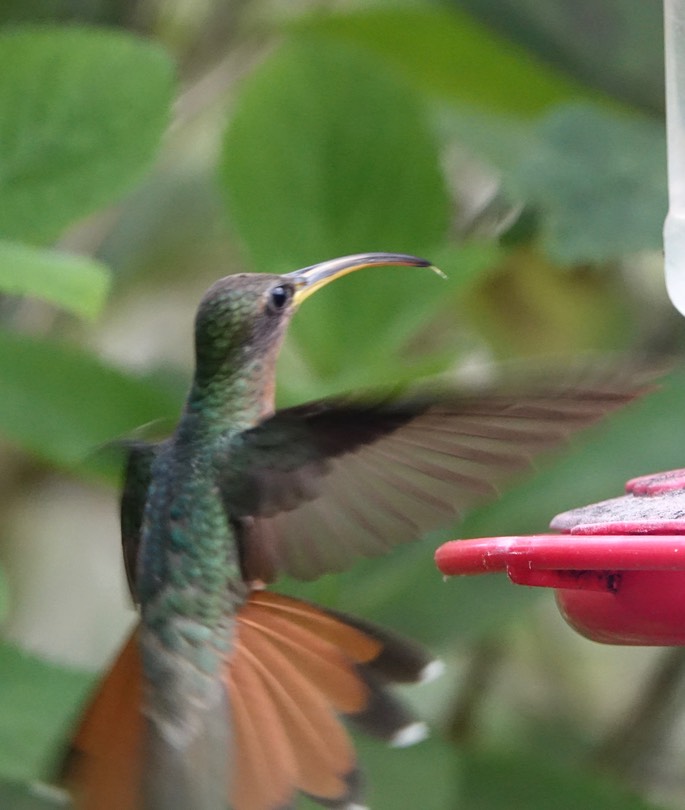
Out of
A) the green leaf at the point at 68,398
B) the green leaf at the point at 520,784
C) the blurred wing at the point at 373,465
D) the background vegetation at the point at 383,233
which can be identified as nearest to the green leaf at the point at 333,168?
the background vegetation at the point at 383,233

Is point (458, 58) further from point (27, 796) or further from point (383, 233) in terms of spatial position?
point (27, 796)

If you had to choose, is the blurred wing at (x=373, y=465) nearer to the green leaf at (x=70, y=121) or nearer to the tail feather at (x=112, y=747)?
the tail feather at (x=112, y=747)

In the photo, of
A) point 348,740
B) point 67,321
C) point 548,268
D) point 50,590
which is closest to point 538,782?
point 348,740

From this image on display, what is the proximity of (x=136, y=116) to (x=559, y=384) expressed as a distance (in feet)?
2.37

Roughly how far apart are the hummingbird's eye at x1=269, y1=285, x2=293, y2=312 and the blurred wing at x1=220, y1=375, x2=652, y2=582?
0.14 meters

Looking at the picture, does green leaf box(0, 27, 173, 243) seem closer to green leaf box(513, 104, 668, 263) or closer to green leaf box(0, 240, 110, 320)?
green leaf box(0, 240, 110, 320)

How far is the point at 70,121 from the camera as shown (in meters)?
1.48

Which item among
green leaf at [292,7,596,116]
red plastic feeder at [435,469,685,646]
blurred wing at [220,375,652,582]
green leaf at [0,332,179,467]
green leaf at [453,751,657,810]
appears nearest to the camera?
red plastic feeder at [435,469,685,646]

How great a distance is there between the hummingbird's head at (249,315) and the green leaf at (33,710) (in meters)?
0.37

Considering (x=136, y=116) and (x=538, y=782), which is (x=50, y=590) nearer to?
(x=538, y=782)

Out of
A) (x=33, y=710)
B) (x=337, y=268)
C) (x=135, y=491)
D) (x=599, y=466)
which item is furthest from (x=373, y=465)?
(x=599, y=466)

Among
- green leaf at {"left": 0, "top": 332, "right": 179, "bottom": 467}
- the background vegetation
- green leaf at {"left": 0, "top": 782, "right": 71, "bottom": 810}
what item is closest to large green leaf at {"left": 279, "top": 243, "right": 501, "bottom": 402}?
the background vegetation

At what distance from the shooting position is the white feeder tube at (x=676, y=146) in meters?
1.44

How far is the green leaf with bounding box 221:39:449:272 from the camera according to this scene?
68.9 inches
